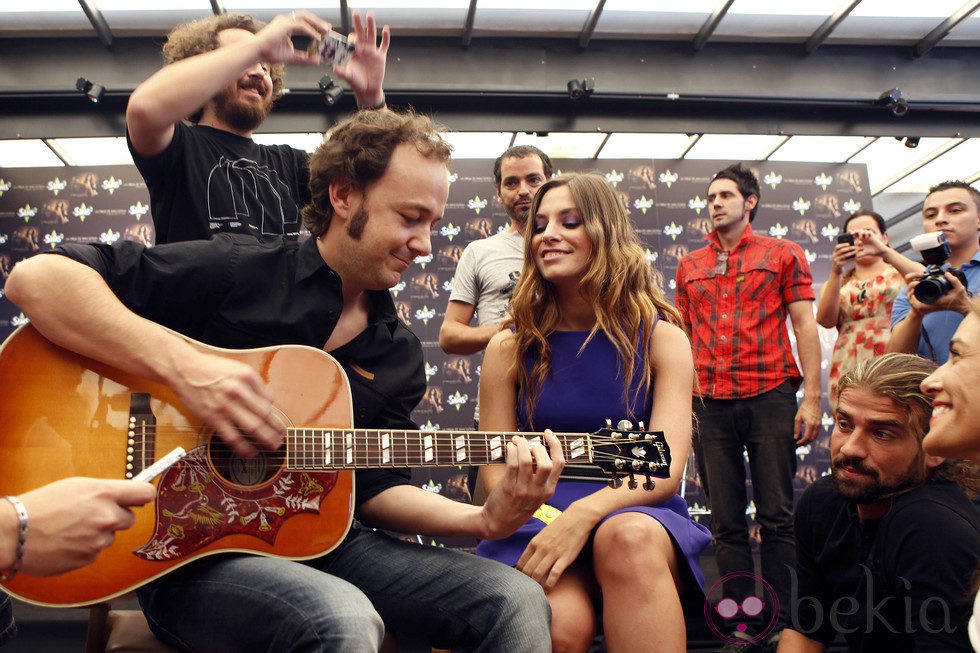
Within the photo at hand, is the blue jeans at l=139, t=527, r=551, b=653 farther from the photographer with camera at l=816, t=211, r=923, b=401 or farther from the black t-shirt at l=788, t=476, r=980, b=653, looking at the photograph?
the photographer with camera at l=816, t=211, r=923, b=401

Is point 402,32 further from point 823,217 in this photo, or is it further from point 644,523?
point 644,523

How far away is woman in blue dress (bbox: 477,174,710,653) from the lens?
1.72 meters

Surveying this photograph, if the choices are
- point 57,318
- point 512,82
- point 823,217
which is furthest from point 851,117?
point 57,318

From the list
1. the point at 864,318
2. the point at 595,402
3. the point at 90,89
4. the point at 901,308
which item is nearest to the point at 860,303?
the point at 864,318

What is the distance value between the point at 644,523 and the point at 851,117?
6.83 meters

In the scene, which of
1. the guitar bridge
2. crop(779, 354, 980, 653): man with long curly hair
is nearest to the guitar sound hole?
the guitar bridge

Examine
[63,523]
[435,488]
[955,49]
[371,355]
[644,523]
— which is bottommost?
[435,488]

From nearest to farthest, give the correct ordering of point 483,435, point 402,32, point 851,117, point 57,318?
point 57,318 → point 483,435 → point 402,32 → point 851,117

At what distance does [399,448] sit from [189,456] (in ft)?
1.44

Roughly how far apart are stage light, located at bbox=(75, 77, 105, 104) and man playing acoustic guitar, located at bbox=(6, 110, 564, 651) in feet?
17.5

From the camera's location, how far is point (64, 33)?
6.62m

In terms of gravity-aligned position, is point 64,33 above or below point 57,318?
above

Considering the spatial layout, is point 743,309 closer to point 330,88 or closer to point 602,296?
point 602,296

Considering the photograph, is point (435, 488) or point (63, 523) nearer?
point (63, 523)
